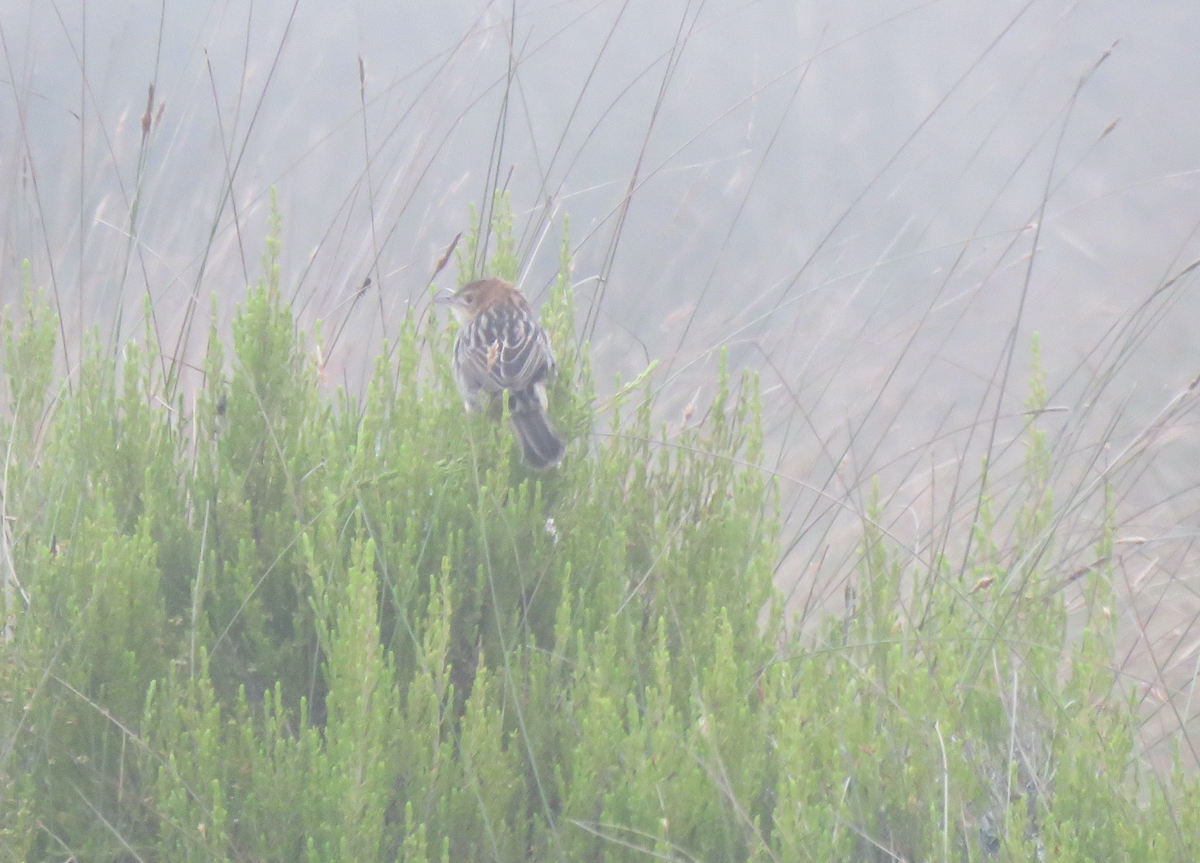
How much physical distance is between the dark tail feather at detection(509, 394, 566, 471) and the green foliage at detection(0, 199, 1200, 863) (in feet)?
0.15

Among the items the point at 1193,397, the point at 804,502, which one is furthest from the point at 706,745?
the point at 804,502

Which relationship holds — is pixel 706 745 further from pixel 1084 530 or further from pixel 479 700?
pixel 1084 530

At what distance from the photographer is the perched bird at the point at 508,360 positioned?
3016 mm

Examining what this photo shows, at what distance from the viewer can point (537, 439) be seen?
301 centimetres

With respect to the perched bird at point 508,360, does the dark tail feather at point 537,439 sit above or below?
below

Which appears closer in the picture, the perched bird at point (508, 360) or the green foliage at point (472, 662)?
the green foliage at point (472, 662)

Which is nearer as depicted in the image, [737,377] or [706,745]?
[706,745]

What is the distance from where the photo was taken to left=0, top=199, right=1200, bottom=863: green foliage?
2.02 meters

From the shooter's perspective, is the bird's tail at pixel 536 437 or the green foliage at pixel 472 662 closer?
the green foliage at pixel 472 662

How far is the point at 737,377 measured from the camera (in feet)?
16.0

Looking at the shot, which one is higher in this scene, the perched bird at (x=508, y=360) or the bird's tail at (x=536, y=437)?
the perched bird at (x=508, y=360)

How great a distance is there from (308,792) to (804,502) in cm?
277

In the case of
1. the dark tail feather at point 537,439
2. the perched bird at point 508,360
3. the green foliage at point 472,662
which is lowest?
the green foliage at point 472,662

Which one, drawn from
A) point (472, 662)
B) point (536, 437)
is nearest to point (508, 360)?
point (536, 437)
